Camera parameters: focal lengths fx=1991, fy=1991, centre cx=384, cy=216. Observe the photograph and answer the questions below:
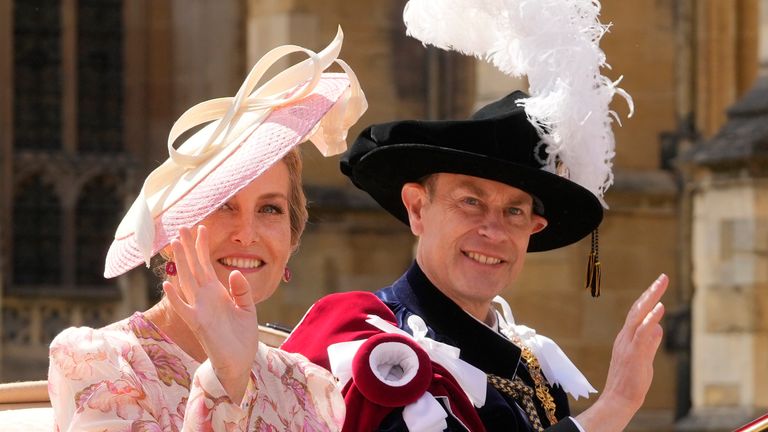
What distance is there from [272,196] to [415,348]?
459 millimetres

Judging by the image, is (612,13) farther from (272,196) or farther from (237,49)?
(272,196)

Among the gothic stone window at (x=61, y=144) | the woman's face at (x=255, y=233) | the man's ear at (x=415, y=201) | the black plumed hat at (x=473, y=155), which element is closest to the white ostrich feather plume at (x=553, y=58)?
the black plumed hat at (x=473, y=155)

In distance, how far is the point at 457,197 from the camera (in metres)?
4.08

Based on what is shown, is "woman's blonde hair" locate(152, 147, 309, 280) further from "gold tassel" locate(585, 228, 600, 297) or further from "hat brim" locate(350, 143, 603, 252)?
"gold tassel" locate(585, 228, 600, 297)

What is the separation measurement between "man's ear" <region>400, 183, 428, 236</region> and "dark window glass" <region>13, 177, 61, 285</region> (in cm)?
1155

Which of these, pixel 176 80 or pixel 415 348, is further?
pixel 176 80

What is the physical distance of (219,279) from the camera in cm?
358

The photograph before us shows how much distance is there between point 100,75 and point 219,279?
40.6ft

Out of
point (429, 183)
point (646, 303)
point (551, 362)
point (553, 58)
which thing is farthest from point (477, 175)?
point (551, 362)

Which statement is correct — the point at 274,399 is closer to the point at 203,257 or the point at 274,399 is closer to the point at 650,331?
the point at 203,257

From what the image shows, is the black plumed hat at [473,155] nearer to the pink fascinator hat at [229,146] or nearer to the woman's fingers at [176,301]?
the pink fascinator hat at [229,146]

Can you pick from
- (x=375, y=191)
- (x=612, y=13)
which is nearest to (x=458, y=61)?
(x=612, y=13)

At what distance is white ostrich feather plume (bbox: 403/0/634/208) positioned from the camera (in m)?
4.09

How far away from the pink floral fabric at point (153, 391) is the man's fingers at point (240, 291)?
119mm
